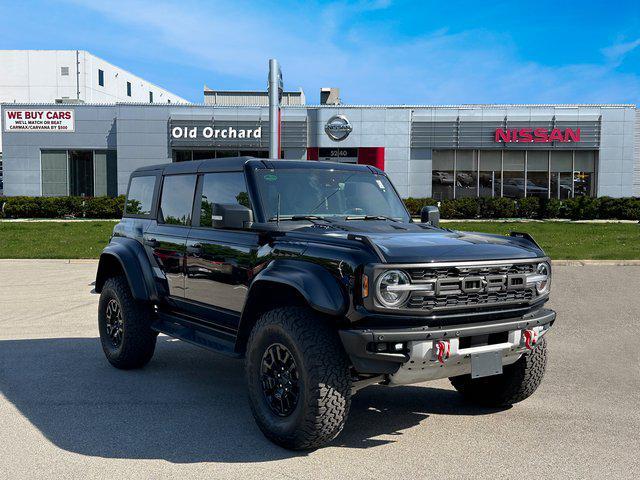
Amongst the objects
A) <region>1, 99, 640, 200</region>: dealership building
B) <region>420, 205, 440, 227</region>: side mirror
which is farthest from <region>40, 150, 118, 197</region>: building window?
<region>420, 205, 440, 227</region>: side mirror

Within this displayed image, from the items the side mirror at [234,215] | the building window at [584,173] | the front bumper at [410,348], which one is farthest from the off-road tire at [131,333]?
the building window at [584,173]

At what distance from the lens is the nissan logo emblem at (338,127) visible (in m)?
32.8

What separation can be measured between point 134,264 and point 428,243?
10.1ft

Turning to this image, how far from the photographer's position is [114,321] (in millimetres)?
6633

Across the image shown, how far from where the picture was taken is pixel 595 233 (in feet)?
71.1

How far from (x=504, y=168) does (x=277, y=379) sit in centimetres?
3121

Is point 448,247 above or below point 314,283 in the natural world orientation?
above

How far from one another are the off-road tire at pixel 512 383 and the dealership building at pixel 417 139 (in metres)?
27.8

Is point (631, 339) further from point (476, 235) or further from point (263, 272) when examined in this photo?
point (263, 272)

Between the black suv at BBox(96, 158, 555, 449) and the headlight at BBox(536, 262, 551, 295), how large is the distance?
0.01 meters

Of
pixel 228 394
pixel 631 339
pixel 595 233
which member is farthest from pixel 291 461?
pixel 595 233

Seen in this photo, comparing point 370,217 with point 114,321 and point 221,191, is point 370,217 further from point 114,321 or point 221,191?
point 114,321

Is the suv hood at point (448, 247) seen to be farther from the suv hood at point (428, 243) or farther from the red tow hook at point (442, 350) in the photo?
the red tow hook at point (442, 350)

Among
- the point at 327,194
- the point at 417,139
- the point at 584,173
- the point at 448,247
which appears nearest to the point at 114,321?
the point at 327,194
